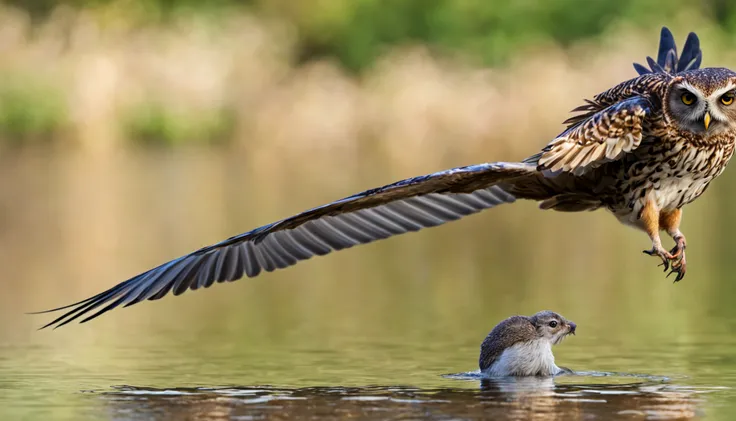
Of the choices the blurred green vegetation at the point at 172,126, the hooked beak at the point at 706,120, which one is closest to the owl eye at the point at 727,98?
the hooked beak at the point at 706,120

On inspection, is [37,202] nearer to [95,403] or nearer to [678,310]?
[678,310]

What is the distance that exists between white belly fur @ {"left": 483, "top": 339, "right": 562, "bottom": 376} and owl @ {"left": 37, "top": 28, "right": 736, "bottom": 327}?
104 centimetres

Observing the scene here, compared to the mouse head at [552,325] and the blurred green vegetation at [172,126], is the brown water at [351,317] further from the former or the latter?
the blurred green vegetation at [172,126]

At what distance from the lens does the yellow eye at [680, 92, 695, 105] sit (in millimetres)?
8484

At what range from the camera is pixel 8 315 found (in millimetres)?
12891

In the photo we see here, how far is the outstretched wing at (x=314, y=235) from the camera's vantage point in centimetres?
891

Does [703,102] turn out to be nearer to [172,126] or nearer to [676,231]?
[676,231]

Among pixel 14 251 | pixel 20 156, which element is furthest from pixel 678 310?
pixel 20 156

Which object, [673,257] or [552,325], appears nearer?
[673,257]

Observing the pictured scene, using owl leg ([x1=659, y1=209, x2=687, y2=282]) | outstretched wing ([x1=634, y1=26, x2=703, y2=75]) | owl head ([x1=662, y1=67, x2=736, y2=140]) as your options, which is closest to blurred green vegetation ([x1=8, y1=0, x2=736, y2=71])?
outstretched wing ([x1=634, y1=26, x2=703, y2=75])

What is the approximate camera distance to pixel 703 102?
8.42m

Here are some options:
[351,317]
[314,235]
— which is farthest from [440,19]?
[314,235]

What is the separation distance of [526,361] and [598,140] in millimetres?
1991

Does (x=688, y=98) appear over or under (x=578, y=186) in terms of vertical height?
over
